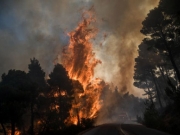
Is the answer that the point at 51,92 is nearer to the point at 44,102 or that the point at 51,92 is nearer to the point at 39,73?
the point at 44,102

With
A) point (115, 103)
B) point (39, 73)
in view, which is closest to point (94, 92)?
point (39, 73)

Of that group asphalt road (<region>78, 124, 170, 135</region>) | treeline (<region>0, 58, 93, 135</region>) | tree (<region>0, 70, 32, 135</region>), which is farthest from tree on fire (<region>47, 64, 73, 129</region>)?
asphalt road (<region>78, 124, 170, 135</region>)

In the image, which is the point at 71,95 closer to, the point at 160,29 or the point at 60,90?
the point at 60,90

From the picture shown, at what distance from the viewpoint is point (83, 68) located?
56.7 metres

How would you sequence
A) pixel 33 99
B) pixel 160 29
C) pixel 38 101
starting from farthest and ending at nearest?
pixel 38 101, pixel 33 99, pixel 160 29

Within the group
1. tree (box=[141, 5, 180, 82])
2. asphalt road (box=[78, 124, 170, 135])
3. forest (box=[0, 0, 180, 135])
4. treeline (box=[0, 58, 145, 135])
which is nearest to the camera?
asphalt road (box=[78, 124, 170, 135])

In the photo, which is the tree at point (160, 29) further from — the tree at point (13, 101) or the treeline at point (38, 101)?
the tree at point (13, 101)

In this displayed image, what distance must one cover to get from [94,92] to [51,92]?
52.7 ft

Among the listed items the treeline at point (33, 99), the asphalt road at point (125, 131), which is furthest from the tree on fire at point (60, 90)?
the asphalt road at point (125, 131)

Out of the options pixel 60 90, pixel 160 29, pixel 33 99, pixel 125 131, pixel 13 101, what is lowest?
pixel 125 131

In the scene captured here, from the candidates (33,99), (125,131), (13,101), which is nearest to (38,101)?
(33,99)

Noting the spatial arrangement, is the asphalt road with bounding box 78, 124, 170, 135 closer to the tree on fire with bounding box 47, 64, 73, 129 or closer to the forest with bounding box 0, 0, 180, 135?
the forest with bounding box 0, 0, 180, 135

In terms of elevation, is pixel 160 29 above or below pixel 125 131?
above

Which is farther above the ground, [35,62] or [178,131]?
[35,62]
